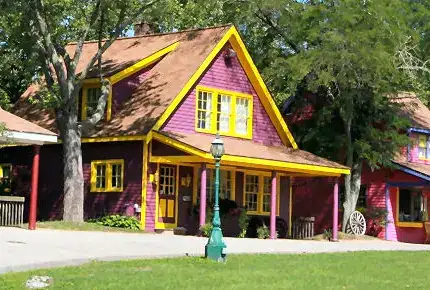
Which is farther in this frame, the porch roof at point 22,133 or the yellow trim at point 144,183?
the yellow trim at point 144,183

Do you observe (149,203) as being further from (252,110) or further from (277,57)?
(277,57)

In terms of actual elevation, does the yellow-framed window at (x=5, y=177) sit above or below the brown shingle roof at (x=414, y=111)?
below

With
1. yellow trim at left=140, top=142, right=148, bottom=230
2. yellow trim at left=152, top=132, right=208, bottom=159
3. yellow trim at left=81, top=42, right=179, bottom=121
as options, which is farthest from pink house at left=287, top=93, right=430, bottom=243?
yellow trim at left=152, top=132, right=208, bottom=159

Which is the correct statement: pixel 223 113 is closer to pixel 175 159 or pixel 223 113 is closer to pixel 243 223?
pixel 175 159

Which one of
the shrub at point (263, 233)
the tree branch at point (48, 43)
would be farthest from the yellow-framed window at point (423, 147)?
the tree branch at point (48, 43)

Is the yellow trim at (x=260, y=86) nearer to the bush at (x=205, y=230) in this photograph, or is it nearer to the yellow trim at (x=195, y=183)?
the yellow trim at (x=195, y=183)

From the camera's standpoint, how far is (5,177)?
32.4 metres

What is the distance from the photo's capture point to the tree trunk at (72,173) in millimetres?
27266

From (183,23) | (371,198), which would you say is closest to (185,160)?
(371,198)

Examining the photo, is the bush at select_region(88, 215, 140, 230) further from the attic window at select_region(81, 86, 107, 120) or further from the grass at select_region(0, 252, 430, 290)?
the grass at select_region(0, 252, 430, 290)

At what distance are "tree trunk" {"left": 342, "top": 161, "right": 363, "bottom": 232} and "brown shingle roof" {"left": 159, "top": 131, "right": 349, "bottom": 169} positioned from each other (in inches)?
146

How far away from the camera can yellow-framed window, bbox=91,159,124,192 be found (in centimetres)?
2877

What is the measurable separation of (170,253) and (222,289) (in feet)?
18.5

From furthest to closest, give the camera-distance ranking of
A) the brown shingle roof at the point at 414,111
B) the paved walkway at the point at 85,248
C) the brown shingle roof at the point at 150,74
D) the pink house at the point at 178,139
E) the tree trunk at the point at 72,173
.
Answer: the brown shingle roof at the point at 414,111 → the brown shingle roof at the point at 150,74 → the pink house at the point at 178,139 → the tree trunk at the point at 72,173 → the paved walkway at the point at 85,248
